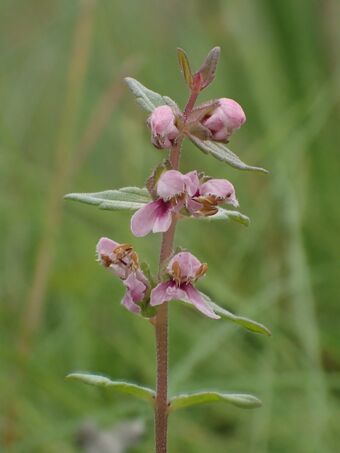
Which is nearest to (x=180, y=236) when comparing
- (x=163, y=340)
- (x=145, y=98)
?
(x=145, y=98)

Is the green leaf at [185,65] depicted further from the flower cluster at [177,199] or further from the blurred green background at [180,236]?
the blurred green background at [180,236]

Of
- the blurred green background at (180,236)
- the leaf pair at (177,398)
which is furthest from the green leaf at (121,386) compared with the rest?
the blurred green background at (180,236)

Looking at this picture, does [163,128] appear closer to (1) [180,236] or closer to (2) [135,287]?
(2) [135,287]

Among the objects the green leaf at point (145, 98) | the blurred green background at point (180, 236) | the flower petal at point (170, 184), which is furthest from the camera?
the blurred green background at point (180, 236)

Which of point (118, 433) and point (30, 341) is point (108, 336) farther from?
point (118, 433)

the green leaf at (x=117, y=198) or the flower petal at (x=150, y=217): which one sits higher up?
the green leaf at (x=117, y=198)

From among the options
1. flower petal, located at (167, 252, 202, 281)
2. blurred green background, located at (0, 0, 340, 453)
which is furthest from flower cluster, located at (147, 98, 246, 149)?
blurred green background, located at (0, 0, 340, 453)

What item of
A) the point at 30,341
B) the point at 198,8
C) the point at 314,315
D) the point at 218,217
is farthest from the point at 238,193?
the point at 218,217
